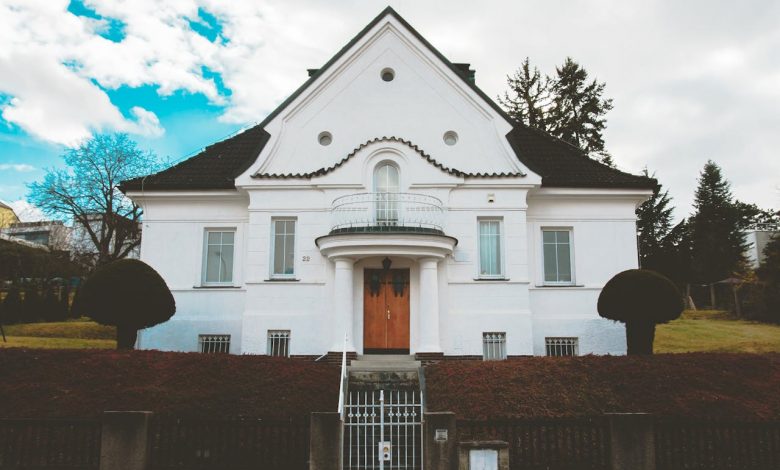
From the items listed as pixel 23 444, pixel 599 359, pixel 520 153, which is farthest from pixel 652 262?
pixel 23 444

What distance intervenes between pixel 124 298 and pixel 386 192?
25.7 feet

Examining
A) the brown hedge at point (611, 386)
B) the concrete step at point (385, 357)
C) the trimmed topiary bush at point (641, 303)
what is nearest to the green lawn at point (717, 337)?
the trimmed topiary bush at point (641, 303)

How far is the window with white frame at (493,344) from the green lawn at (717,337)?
712 cm

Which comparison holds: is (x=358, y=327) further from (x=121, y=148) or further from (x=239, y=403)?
(x=121, y=148)

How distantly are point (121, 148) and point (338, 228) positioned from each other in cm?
2261

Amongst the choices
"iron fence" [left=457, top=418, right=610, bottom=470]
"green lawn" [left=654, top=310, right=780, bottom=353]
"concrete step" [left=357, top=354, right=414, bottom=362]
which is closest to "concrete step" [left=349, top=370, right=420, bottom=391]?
"concrete step" [left=357, top=354, right=414, bottom=362]

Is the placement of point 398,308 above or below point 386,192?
below

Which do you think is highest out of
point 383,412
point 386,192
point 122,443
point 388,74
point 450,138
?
point 388,74

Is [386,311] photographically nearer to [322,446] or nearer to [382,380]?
[382,380]

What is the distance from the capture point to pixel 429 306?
16.8 meters

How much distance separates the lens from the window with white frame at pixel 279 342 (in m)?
17.5

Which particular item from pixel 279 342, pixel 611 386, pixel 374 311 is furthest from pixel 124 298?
pixel 611 386

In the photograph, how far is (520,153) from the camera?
1848cm

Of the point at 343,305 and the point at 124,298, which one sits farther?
the point at 343,305
